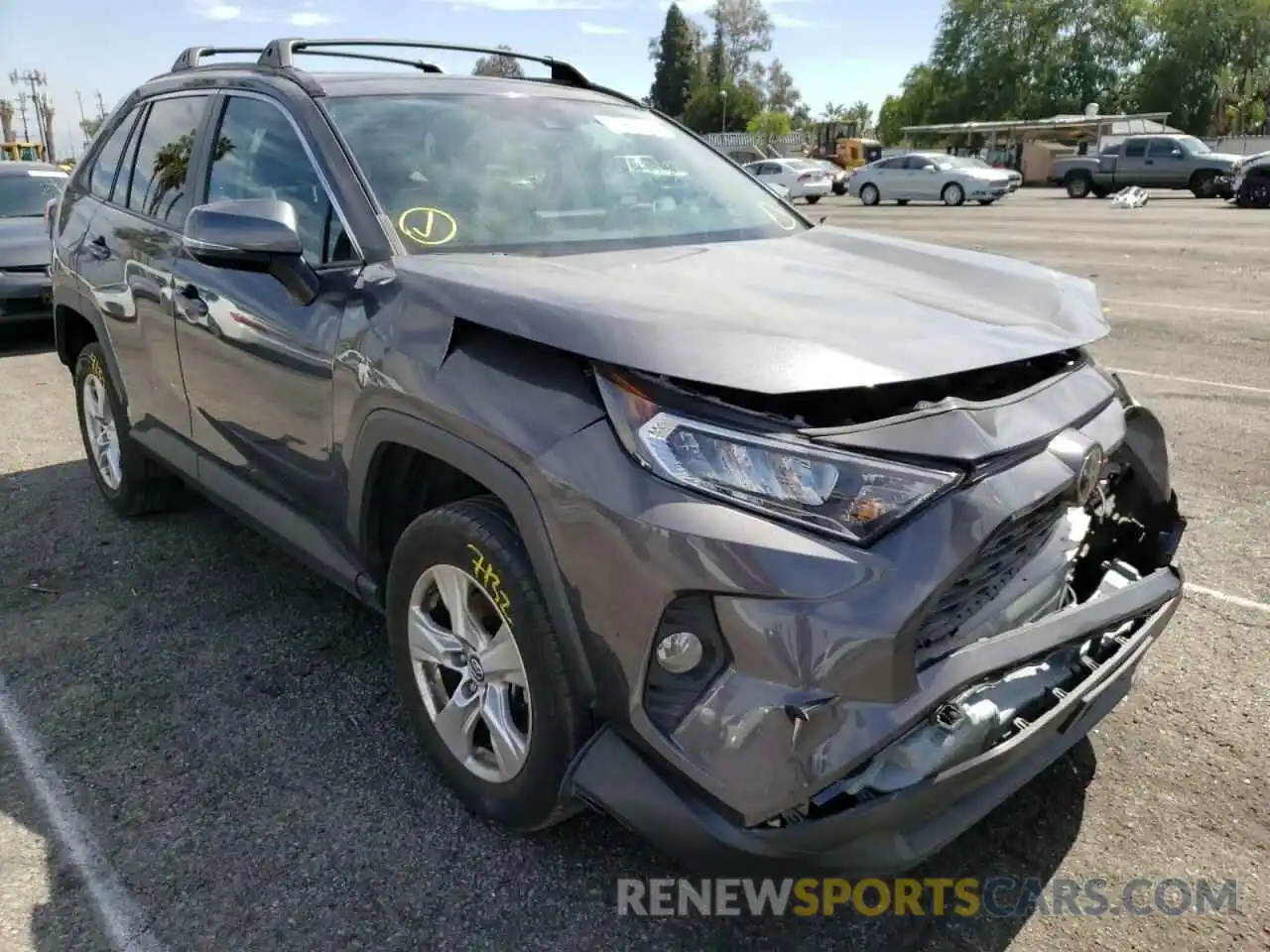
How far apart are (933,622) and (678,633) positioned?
19.1 inches

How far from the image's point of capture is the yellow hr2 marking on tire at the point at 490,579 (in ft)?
7.22

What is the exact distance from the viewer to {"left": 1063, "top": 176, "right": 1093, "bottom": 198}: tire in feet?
107

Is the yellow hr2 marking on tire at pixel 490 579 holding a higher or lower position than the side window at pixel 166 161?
lower

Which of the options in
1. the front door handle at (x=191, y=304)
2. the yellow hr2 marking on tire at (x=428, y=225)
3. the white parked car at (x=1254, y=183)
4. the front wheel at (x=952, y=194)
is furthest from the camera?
the front wheel at (x=952, y=194)

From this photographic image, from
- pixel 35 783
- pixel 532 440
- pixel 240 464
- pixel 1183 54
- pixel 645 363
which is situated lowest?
pixel 35 783

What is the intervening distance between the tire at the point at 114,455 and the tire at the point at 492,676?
7.30ft

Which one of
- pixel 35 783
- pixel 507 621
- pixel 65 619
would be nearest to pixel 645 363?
pixel 507 621

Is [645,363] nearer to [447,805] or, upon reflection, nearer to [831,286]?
[831,286]

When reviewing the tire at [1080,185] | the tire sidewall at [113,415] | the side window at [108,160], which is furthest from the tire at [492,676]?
the tire at [1080,185]

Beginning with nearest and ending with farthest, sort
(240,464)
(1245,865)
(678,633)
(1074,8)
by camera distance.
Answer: (678,633), (1245,865), (240,464), (1074,8)

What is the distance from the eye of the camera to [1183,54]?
68062 mm

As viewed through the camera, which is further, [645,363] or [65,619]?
[65,619]

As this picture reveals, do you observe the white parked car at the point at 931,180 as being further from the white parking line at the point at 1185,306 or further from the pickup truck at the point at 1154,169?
the white parking line at the point at 1185,306

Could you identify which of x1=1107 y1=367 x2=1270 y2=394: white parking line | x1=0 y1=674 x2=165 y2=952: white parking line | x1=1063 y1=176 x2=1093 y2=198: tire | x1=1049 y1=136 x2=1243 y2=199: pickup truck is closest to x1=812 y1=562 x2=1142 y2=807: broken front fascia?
x1=0 y1=674 x2=165 y2=952: white parking line
